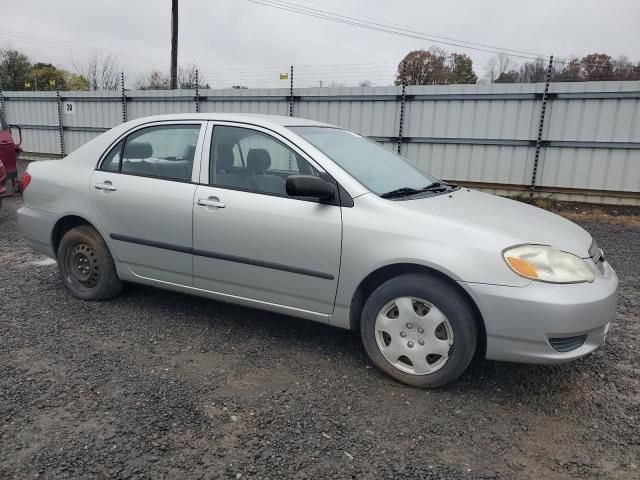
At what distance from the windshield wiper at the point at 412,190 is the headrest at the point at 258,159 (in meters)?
0.91

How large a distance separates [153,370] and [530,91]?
8873mm

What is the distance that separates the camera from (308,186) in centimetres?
307

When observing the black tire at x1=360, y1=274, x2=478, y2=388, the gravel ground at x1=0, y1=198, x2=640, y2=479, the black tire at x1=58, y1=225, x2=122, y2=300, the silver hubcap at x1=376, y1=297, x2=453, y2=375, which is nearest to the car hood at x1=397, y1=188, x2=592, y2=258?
the black tire at x1=360, y1=274, x2=478, y2=388

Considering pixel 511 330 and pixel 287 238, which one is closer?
pixel 511 330

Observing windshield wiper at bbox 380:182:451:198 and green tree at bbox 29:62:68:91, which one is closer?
windshield wiper at bbox 380:182:451:198

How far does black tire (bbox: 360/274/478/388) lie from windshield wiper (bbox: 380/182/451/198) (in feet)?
1.89

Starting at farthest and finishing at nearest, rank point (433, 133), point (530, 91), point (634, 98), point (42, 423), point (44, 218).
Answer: point (433, 133) → point (530, 91) → point (634, 98) → point (44, 218) → point (42, 423)

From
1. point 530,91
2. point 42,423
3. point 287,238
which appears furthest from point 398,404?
point 530,91

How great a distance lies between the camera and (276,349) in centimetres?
351

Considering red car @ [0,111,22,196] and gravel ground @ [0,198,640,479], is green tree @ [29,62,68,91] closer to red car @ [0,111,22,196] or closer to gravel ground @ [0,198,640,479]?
red car @ [0,111,22,196]

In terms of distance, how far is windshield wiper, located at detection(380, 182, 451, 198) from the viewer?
3.27 meters

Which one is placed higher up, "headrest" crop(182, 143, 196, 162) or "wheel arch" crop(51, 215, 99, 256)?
"headrest" crop(182, 143, 196, 162)

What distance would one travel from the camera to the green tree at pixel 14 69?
3309 cm

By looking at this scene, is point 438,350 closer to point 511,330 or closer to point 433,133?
point 511,330
